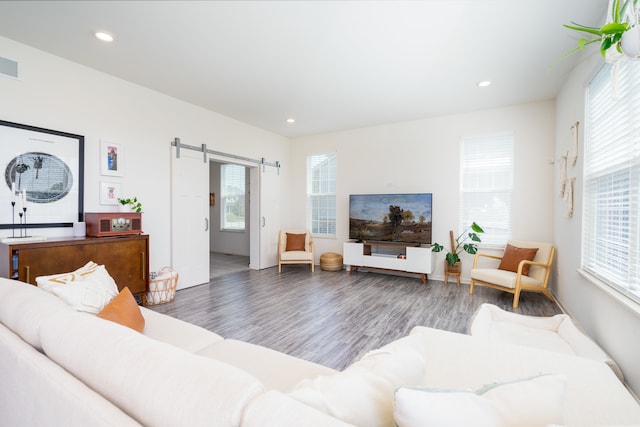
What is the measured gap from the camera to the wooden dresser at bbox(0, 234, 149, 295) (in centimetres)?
243

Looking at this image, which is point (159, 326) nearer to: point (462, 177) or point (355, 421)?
point (355, 421)

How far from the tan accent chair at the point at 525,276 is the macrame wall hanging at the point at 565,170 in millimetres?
739

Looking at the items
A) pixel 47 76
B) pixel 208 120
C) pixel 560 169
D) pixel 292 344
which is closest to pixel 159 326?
pixel 292 344

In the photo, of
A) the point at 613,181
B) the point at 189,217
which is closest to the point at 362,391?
the point at 613,181

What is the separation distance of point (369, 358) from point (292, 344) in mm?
1833

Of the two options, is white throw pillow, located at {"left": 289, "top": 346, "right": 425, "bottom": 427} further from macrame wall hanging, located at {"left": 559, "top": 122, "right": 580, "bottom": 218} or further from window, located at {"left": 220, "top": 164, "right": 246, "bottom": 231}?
window, located at {"left": 220, "top": 164, "right": 246, "bottom": 231}

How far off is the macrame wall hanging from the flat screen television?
1.71 metres

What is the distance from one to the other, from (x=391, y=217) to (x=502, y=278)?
76.0 inches

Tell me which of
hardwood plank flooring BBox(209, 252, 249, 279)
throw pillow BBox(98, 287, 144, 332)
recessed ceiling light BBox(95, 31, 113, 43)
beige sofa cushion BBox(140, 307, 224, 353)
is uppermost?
recessed ceiling light BBox(95, 31, 113, 43)

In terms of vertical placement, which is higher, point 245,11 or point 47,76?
point 245,11

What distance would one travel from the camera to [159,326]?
1.80 metres

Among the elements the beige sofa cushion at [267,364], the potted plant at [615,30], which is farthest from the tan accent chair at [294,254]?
the potted plant at [615,30]

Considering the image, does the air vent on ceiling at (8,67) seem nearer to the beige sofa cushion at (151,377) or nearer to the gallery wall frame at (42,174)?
the gallery wall frame at (42,174)

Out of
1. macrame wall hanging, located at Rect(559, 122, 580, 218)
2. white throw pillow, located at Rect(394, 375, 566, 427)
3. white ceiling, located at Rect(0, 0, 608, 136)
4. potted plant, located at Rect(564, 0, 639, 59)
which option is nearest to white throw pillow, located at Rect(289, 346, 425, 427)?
white throw pillow, located at Rect(394, 375, 566, 427)
